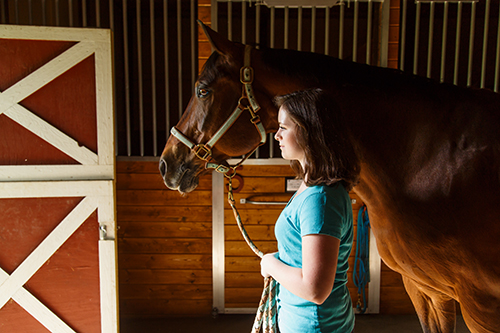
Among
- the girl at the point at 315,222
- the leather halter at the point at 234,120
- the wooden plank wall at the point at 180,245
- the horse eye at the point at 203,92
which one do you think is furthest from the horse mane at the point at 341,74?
the wooden plank wall at the point at 180,245

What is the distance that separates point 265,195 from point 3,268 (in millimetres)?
1578

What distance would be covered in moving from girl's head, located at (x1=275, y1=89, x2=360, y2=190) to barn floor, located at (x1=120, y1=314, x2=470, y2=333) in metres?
1.85

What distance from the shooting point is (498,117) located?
38.7 inches

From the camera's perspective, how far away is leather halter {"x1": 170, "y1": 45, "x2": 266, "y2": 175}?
1129 millimetres

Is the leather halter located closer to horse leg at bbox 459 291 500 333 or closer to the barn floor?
horse leg at bbox 459 291 500 333

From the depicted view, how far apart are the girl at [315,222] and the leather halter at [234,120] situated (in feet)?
1.33

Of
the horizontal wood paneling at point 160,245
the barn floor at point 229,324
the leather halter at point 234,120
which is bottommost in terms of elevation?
the barn floor at point 229,324

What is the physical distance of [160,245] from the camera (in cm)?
228

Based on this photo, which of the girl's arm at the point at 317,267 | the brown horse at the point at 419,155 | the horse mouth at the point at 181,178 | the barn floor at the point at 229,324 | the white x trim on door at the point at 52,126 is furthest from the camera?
the barn floor at the point at 229,324

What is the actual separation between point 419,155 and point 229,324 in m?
1.83

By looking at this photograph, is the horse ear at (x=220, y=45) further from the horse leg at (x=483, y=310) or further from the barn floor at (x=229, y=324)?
the barn floor at (x=229, y=324)

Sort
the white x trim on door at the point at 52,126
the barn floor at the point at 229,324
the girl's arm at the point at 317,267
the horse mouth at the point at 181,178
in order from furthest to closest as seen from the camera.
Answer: the barn floor at the point at 229,324 < the white x trim on door at the point at 52,126 < the horse mouth at the point at 181,178 < the girl's arm at the point at 317,267

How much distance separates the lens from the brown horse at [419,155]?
0.96 meters

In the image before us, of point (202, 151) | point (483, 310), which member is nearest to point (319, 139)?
point (202, 151)
